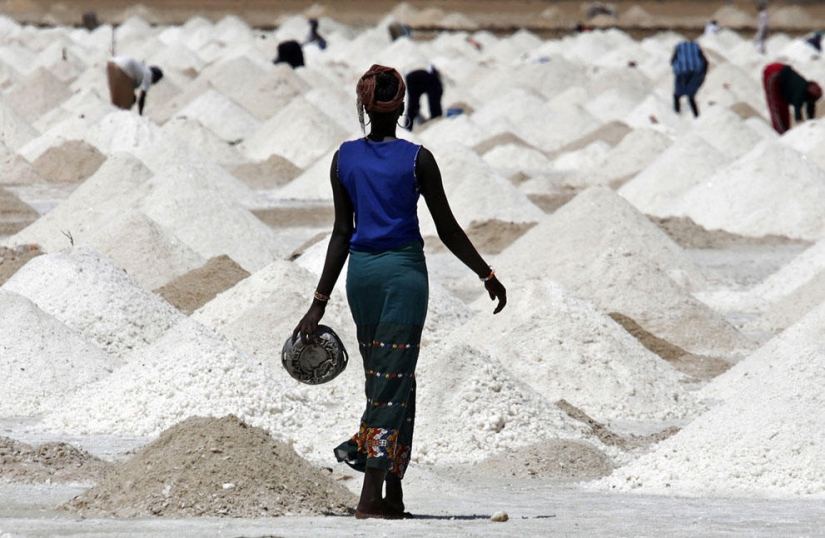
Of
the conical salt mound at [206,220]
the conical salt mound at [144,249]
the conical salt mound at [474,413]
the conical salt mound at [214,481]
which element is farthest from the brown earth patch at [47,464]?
the conical salt mound at [206,220]

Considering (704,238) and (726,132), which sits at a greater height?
(726,132)

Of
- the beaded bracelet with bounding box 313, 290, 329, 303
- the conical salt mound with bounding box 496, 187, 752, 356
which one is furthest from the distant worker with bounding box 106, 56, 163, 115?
the beaded bracelet with bounding box 313, 290, 329, 303

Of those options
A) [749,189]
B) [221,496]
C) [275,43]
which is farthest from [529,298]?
[275,43]

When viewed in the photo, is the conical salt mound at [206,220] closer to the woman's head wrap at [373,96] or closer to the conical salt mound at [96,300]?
the conical salt mound at [96,300]

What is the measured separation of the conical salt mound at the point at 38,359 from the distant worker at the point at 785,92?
566 inches

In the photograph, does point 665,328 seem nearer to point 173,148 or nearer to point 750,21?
point 173,148

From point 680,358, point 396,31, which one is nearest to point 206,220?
point 680,358

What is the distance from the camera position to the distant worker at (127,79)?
793 inches

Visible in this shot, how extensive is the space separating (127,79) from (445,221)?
647 inches

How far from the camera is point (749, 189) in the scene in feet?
50.6

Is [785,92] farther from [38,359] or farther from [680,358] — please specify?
[38,359]

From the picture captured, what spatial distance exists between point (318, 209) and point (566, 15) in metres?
30.5

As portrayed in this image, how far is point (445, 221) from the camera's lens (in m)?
4.65

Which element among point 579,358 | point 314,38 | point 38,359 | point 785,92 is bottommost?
point 579,358
